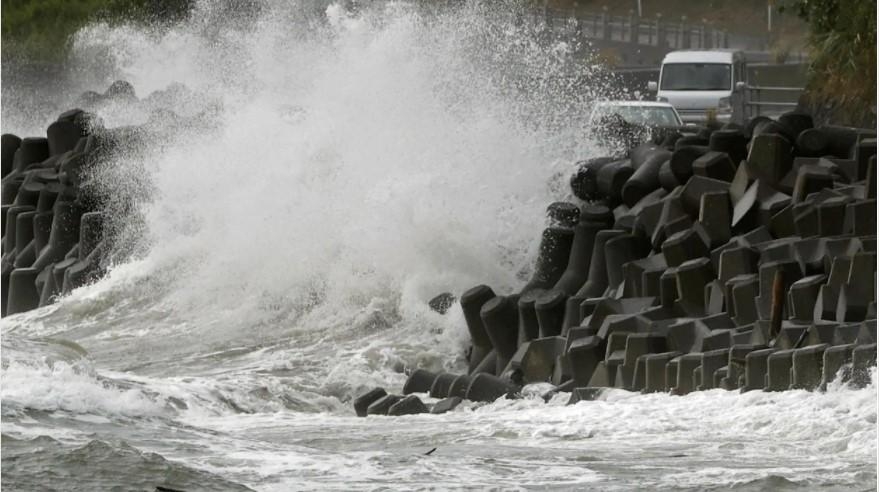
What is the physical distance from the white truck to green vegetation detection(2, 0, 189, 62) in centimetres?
1582

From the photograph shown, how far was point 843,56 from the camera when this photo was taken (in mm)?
20859

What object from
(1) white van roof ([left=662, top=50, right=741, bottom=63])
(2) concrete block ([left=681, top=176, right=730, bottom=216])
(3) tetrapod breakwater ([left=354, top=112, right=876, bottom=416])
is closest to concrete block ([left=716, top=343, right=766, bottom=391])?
(3) tetrapod breakwater ([left=354, top=112, right=876, bottom=416])

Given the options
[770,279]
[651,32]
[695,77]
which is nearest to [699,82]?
[695,77]

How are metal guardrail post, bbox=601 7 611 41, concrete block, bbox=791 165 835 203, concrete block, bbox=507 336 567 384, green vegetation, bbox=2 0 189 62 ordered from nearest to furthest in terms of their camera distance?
concrete block, bbox=791 165 835 203
concrete block, bbox=507 336 567 384
green vegetation, bbox=2 0 189 62
metal guardrail post, bbox=601 7 611 41

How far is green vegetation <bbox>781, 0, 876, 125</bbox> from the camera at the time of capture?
18719 mm

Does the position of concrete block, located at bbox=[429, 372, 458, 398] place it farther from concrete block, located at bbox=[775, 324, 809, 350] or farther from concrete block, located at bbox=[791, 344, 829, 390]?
concrete block, located at bbox=[791, 344, 829, 390]

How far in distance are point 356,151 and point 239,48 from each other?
19.1 ft

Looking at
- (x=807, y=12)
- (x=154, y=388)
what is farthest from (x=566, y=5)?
(x=154, y=388)

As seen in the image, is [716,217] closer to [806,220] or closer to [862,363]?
[806,220]

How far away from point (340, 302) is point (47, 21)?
35465 millimetres

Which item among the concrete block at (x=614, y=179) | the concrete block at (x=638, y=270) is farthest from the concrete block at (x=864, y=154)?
the concrete block at (x=614, y=179)

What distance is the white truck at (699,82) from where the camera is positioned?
29812mm

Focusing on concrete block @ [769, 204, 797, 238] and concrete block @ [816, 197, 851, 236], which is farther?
concrete block @ [769, 204, 797, 238]

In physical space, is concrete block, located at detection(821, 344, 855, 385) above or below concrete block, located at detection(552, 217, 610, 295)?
below
